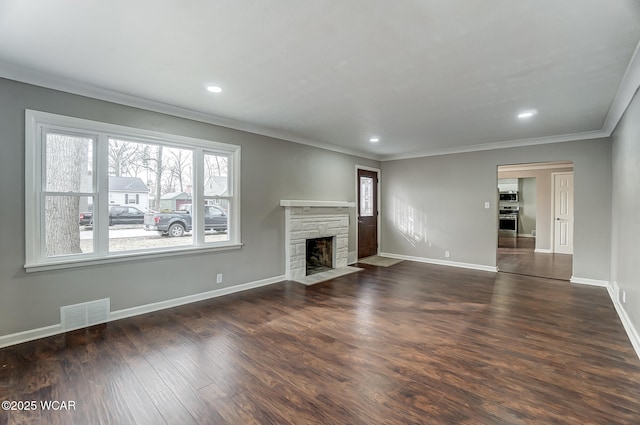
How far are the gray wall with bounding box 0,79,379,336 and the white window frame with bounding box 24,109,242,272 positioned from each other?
0.06m

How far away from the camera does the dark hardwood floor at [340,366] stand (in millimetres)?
1896

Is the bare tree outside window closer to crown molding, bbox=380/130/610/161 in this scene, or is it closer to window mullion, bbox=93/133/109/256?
window mullion, bbox=93/133/109/256

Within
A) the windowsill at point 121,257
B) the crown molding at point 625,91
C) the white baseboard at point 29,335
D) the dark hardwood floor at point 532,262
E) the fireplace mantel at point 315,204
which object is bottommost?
the white baseboard at point 29,335

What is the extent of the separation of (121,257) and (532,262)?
782 cm

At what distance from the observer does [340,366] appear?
7.98 ft

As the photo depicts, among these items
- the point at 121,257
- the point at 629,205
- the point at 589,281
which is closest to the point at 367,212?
the point at 589,281

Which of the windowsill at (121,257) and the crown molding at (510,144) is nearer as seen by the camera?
the windowsill at (121,257)

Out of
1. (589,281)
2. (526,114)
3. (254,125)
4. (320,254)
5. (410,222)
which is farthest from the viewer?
(410,222)

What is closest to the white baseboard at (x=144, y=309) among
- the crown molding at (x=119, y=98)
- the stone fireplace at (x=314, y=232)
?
the stone fireplace at (x=314, y=232)

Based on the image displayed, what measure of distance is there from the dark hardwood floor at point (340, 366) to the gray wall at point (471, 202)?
1.59 meters

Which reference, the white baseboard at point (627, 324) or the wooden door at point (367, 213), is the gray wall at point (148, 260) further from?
the white baseboard at point (627, 324)

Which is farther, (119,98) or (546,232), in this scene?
(546,232)

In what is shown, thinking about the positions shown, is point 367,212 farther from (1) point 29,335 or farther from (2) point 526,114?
(1) point 29,335

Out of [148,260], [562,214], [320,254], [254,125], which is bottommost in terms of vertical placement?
[320,254]
